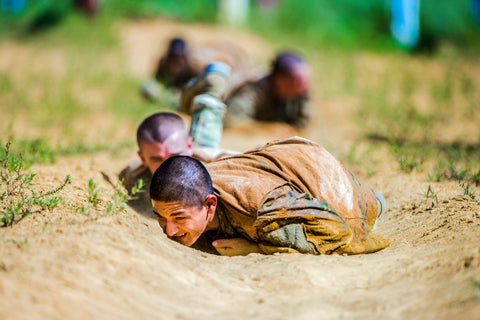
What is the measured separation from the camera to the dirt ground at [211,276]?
6.10ft

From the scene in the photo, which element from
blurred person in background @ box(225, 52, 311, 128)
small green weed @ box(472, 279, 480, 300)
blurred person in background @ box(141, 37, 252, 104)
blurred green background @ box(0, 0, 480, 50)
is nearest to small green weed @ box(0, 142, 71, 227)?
small green weed @ box(472, 279, 480, 300)

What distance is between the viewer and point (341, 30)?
44.1 feet

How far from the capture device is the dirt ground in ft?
6.10

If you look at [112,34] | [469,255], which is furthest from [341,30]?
[469,255]

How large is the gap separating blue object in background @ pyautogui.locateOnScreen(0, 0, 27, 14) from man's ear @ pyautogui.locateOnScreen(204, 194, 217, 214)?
1209cm

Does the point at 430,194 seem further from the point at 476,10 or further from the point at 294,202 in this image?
the point at 476,10

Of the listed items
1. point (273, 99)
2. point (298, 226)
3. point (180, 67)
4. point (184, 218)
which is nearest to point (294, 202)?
point (298, 226)

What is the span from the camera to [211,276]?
2.29m

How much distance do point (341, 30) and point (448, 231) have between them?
11406 mm

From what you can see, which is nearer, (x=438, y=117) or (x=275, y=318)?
(x=275, y=318)

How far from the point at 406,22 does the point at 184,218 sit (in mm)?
11787

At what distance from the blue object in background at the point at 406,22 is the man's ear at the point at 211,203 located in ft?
36.8

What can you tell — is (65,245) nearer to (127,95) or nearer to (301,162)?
(301,162)

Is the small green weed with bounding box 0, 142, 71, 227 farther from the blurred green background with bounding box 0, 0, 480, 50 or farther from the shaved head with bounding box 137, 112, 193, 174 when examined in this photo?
the blurred green background with bounding box 0, 0, 480, 50
